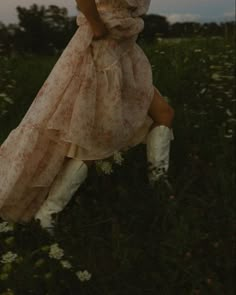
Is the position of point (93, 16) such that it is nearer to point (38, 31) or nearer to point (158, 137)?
point (158, 137)

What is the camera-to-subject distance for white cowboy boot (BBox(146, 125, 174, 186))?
13.9 ft

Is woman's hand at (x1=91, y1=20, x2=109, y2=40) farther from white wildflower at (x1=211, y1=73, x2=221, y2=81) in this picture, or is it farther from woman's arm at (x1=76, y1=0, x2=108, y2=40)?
white wildflower at (x1=211, y1=73, x2=221, y2=81)

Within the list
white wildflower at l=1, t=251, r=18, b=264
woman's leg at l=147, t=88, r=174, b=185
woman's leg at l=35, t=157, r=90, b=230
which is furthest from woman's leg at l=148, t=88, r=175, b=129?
white wildflower at l=1, t=251, r=18, b=264

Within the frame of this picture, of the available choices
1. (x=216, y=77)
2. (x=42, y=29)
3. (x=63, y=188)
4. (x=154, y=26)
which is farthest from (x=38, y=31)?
(x=63, y=188)

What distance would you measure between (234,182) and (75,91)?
128 centimetres

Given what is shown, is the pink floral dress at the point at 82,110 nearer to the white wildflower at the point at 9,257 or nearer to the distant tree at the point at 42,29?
the white wildflower at the point at 9,257

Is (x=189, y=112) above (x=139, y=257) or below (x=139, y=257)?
below

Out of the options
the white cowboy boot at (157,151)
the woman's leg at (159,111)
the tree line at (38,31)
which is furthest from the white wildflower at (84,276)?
the tree line at (38,31)

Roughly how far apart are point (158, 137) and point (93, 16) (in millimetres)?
907

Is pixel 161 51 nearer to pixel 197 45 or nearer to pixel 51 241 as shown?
pixel 197 45

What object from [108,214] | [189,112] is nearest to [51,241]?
[108,214]

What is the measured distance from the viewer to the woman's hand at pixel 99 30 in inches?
147

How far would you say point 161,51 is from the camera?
24.2 feet

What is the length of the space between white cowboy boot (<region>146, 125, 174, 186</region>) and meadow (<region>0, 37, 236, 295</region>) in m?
0.10
